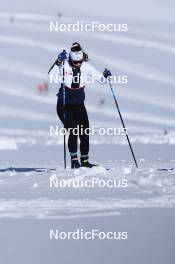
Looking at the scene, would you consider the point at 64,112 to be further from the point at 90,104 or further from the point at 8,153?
the point at 90,104

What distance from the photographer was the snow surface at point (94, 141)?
6.56 m

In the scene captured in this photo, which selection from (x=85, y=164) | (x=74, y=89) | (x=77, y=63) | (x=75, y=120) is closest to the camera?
(x=77, y=63)

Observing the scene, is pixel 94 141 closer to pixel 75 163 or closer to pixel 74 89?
pixel 75 163

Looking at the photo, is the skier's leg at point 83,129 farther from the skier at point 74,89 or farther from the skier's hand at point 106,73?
the skier's hand at point 106,73

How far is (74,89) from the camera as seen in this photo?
36.0 ft

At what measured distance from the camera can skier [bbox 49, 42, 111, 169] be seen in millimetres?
10805

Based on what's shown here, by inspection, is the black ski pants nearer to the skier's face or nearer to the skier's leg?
the skier's leg

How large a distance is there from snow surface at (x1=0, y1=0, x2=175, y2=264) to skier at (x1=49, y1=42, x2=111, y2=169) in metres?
0.57

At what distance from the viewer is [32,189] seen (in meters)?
9.52

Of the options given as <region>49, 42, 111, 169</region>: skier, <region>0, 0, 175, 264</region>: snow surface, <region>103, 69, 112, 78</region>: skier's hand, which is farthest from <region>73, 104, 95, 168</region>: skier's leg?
<region>103, 69, 112, 78</region>: skier's hand

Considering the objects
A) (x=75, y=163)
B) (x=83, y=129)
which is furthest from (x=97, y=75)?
(x=75, y=163)

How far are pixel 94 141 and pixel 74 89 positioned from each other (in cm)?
1037

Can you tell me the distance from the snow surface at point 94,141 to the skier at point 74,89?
566 millimetres

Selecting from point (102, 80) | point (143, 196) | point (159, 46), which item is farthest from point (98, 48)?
point (143, 196)
